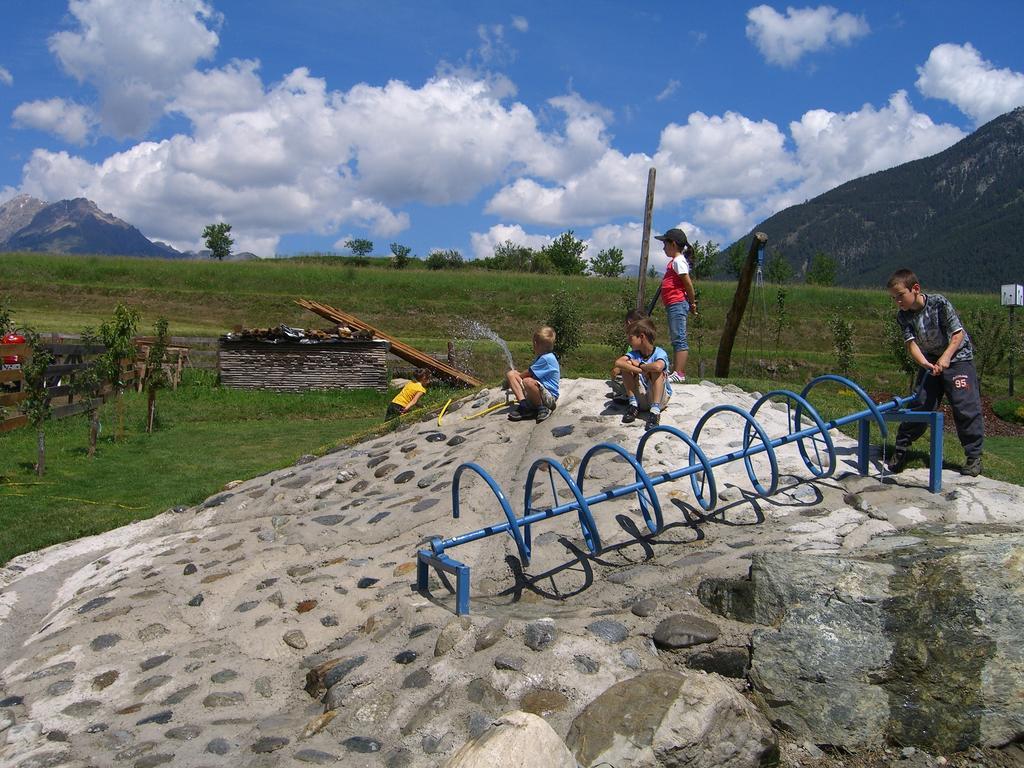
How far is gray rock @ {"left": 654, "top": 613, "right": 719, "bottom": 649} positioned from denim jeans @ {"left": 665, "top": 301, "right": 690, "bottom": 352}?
4776 millimetres

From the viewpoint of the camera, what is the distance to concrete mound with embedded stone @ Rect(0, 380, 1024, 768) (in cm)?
431

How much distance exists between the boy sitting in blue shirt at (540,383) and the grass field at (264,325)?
8.28 feet

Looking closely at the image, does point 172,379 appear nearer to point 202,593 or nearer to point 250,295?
point 202,593

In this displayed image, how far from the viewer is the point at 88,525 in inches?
377

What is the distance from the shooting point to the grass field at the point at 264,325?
11.0m

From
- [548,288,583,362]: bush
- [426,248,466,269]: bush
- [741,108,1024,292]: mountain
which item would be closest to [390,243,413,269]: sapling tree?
[426,248,466,269]: bush

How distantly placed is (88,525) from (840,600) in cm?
806

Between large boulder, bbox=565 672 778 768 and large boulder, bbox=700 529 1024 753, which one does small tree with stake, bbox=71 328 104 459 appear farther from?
large boulder, bbox=700 529 1024 753

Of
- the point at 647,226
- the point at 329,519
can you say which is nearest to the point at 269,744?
the point at 329,519

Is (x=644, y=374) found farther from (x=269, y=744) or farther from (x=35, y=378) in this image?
(x=35, y=378)

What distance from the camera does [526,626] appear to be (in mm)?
4863

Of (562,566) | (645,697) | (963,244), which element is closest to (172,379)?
(562,566)

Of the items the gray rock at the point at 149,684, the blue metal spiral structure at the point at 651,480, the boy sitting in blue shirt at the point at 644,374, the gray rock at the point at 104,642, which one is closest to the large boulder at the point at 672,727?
the blue metal spiral structure at the point at 651,480

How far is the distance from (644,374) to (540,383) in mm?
1211
